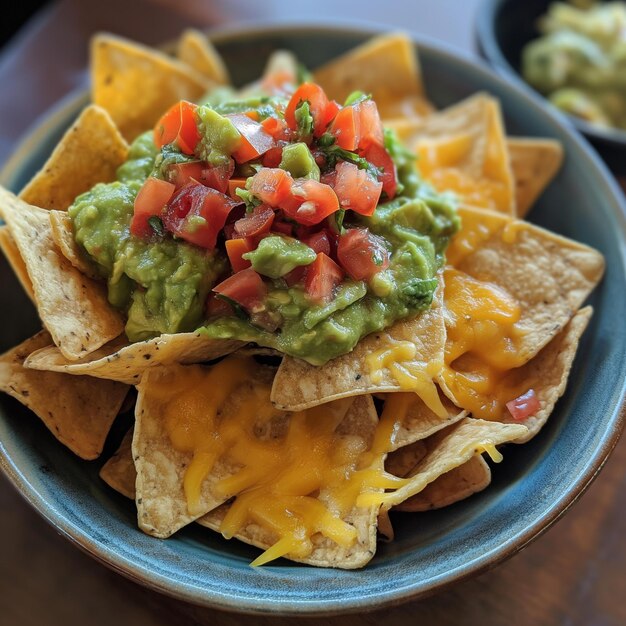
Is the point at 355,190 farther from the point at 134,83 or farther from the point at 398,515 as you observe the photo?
the point at 134,83

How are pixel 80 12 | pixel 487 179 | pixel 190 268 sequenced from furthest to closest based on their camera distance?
pixel 80 12 < pixel 487 179 < pixel 190 268

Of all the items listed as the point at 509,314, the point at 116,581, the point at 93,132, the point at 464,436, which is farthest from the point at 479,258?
the point at 116,581

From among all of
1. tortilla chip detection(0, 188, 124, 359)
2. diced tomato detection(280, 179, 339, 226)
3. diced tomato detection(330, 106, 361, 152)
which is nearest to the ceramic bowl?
diced tomato detection(330, 106, 361, 152)

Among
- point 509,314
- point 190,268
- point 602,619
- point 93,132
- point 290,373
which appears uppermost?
point 93,132

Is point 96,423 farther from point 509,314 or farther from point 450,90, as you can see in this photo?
point 450,90

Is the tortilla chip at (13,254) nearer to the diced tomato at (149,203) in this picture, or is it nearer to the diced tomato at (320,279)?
the diced tomato at (149,203)

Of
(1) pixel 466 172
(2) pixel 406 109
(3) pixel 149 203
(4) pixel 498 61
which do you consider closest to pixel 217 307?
(3) pixel 149 203
